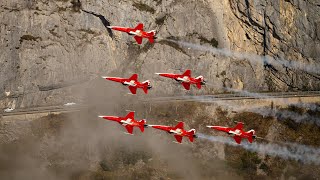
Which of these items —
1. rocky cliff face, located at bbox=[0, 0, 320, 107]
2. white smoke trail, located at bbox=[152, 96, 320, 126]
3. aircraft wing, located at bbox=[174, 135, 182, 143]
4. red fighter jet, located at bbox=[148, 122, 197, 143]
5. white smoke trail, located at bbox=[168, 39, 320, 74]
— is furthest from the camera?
white smoke trail, located at bbox=[168, 39, 320, 74]

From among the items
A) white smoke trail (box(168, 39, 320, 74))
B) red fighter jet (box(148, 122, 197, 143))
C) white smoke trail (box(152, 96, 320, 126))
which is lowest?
red fighter jet (box(148, 122, 197, 143))

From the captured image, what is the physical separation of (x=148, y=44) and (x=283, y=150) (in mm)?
36266

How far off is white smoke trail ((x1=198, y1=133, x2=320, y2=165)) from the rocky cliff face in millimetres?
12045

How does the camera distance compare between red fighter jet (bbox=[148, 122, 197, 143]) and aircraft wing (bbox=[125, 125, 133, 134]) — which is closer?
red fighter jet (bbox=[148, 122, 197, 143])

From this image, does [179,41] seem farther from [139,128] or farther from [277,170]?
[277,170]

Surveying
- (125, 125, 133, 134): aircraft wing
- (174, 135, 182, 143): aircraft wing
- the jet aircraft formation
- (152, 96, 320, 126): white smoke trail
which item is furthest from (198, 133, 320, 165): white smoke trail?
(125, 125, 133, 134): aircraft wing

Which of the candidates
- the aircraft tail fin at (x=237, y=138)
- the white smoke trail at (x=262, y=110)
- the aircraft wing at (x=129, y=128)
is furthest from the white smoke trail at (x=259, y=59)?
the aircraft wing at (x=129, y=128)

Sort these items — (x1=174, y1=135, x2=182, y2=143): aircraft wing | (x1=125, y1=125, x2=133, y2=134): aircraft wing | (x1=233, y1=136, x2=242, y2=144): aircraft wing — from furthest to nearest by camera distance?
(x1=233, y1=136, x2=242, y2=144): aircraft wing < (x1=125, y1=125, x2=133, y2=134): aircraft wing < (x1=174, y1=135, x2=182, y2=143): aircraft wing

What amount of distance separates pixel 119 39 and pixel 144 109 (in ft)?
52.5

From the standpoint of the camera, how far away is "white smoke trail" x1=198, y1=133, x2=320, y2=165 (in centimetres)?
17050

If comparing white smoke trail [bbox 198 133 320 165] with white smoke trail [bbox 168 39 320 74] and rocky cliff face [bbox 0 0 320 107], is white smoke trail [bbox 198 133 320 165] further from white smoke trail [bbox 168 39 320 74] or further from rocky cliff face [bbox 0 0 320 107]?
white smoke trail [bbox 168 39 320 74]

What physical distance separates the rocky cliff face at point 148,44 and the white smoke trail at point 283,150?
474 inches

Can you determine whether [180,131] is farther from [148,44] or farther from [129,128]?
[148,44]

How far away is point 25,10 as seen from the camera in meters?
171
